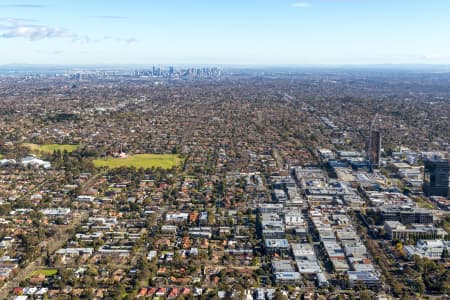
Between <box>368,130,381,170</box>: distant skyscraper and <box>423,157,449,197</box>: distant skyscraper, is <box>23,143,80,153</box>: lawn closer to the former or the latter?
<box>368,130,381,170</box>: distant skyscraper

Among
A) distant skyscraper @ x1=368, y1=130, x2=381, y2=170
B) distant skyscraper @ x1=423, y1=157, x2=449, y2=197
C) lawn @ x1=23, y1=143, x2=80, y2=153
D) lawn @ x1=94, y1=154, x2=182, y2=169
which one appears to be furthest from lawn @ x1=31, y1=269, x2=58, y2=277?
lawn @ x1=23, y1=143, x2=80, y2=153

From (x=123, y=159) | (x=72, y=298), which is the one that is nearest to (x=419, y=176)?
(x=123, y=159)

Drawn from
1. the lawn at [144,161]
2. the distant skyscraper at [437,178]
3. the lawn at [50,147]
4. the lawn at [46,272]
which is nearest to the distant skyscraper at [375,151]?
the distant skyscraper at [437,178]

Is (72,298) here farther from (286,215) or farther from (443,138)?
(443,138)

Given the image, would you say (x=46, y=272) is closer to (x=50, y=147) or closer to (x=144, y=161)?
(x=144, y=161)

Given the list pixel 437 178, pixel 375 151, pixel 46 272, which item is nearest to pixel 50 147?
pixel 46 272
